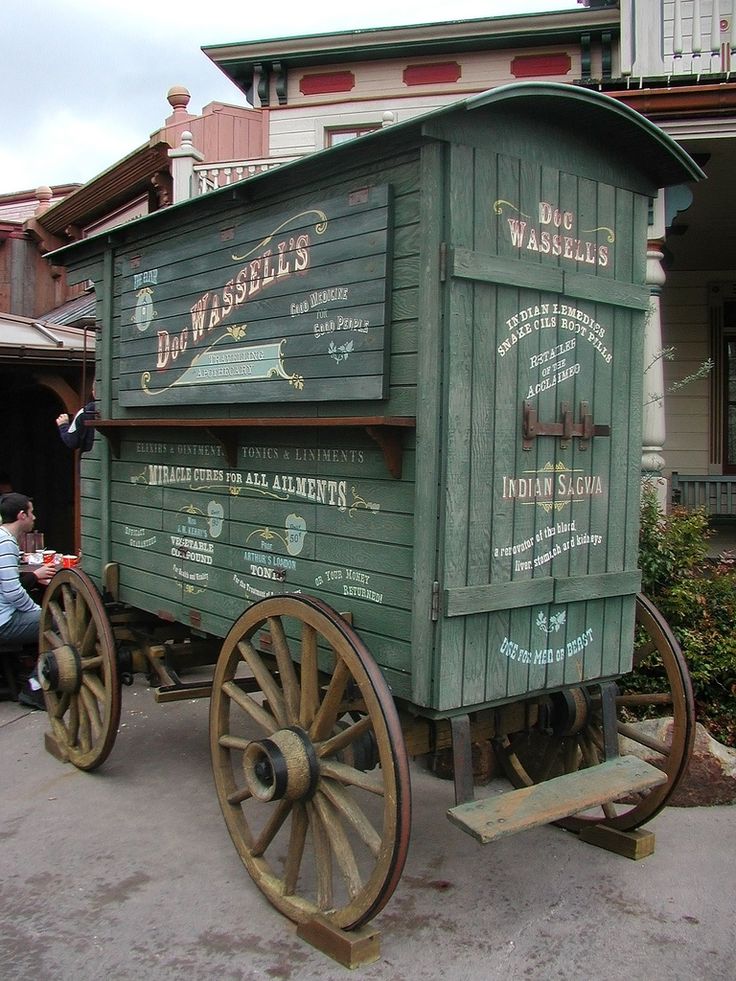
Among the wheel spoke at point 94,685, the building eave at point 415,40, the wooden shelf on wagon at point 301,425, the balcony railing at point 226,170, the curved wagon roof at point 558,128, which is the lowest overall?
the wheel spoke at point 94,685

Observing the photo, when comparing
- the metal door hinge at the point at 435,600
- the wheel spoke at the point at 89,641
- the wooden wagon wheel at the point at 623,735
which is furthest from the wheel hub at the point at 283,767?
the wheel spoke at the point at 89,641

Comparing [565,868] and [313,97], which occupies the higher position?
[313,97]

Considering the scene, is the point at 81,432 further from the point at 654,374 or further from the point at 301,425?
the point at 654,374

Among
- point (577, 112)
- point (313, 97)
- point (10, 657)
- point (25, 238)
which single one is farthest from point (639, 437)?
point (25, 238)

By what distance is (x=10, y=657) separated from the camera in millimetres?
6734

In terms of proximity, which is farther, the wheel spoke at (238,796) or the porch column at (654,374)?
the porch column at (654,374)

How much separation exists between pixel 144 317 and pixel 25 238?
9747 mm

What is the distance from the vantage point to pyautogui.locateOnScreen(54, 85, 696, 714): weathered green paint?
10.3 ft

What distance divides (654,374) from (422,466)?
11.9 ft

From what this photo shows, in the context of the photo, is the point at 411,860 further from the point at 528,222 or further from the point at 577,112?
the point at 577,112

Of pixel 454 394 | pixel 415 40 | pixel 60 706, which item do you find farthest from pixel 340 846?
pixel 415 40

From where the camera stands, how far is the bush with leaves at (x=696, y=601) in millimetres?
5180

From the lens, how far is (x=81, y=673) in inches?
198

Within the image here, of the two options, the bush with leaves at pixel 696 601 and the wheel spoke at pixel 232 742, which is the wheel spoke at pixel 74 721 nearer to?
the wheel spoke at pixel 232 742
